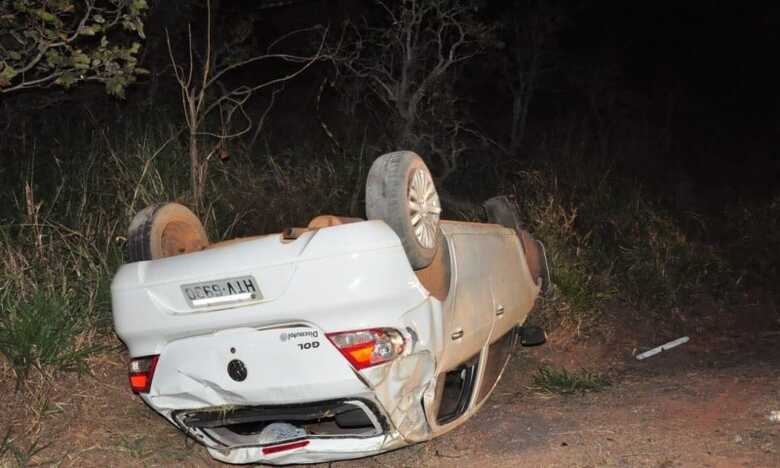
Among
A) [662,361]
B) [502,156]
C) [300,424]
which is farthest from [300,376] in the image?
[502,156]

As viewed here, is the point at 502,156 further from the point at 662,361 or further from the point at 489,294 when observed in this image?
the point at 489,294

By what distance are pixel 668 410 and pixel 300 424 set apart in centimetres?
236

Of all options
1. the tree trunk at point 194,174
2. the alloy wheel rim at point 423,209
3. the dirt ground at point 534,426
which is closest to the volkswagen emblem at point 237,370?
the alloy wheel rim at point 423,209

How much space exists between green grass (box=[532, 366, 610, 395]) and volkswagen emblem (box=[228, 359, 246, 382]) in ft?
9.01

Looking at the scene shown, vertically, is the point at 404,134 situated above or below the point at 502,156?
above

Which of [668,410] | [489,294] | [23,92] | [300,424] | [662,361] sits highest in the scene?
[23,92]

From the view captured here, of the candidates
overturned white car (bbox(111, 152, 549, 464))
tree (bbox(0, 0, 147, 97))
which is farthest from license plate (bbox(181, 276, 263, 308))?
tree (bbox(0, 0, 147, 97))

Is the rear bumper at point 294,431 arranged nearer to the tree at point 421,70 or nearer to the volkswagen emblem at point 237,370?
the volkswagen emblem at point 237,370

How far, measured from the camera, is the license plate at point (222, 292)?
3.87 meters

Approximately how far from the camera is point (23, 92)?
330 inches

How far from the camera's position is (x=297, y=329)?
387cm

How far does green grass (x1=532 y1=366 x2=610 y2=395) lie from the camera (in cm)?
595

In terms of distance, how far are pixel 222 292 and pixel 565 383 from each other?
2976 millimetres

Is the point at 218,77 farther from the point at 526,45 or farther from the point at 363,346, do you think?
the point at 363,346
